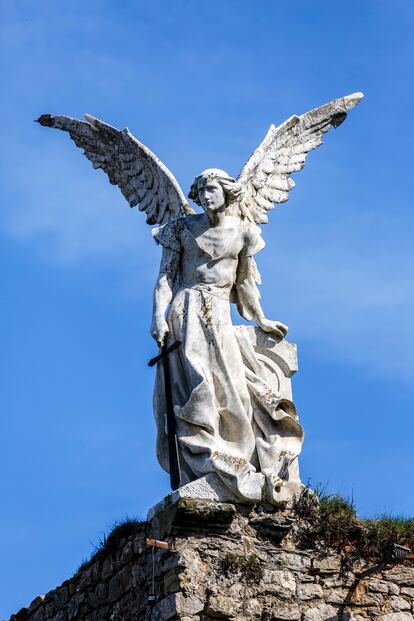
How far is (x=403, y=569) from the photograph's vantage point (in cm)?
1274

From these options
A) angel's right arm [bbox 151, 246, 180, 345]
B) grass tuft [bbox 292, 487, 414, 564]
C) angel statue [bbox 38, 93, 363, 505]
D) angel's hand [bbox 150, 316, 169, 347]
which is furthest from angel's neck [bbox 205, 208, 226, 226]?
grass tuft [bbox 292, 487, 414, 564]

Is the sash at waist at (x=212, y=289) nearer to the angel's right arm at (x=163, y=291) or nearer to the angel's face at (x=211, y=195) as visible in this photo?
the angel's right arm at (x=163, y=291)

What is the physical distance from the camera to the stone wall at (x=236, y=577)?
467 inches

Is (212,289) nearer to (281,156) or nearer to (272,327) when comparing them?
(272,327)

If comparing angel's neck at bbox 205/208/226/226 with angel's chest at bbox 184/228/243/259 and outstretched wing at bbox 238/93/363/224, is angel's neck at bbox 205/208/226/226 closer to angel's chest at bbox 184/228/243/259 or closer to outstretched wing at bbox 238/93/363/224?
angel's chest at bbox 184/228/243/259

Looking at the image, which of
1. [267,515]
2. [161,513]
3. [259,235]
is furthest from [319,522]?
[259,235]

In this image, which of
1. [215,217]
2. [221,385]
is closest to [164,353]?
[221,385]

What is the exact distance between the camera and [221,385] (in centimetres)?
1276

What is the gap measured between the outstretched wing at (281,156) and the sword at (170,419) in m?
1.53

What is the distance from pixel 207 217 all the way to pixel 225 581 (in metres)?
3.06

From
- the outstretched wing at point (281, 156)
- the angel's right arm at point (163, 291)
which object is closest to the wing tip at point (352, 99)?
the outstretched wing at point (281, 156)

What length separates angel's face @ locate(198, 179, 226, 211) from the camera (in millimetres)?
13242

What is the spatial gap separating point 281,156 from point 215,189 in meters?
1.26

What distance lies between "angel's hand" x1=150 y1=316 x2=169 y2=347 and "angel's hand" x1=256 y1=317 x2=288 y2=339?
80cm
